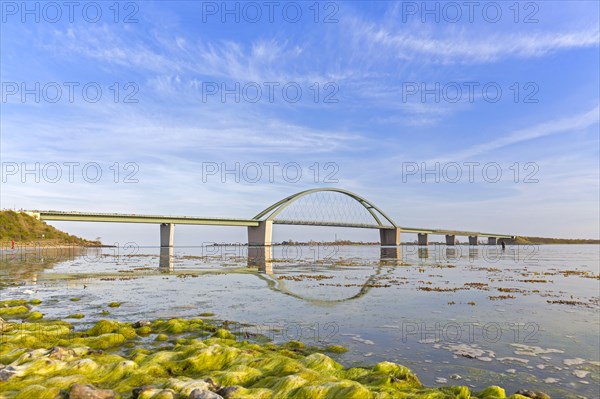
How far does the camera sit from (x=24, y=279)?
2822 centimetres

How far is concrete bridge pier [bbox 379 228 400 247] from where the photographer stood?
16550 centimetres

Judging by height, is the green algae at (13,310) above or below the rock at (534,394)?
below

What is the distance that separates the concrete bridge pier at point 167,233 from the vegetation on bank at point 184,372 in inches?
4212

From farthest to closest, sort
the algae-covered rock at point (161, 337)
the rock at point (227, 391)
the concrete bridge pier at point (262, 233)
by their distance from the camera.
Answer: the concrete bridge pier at point (262, 233) < the algae-covered rock at point (161, 337) < the rock at point (227, 391)

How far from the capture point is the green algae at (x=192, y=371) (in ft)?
23.8

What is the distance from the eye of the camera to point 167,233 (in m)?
115

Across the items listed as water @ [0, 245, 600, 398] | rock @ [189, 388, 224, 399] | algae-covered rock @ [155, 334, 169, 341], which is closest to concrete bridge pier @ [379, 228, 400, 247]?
water @ [0, 245, 600, 398]

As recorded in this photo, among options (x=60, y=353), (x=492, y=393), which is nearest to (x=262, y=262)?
(x=60, y=353)

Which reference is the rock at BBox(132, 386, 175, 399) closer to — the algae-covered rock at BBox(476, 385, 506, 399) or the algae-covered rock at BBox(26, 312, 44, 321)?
the algae-covered rock at BBox(476, 385, 506, 399)

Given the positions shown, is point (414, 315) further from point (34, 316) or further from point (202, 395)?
point (34, 316)

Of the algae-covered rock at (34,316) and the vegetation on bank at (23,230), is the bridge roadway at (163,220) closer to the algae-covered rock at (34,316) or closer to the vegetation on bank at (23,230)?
the vegetation on bank at (23,230)

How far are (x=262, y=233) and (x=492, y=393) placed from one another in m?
119

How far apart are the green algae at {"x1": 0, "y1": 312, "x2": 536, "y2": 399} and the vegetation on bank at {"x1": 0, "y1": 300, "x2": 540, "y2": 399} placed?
0.06ft

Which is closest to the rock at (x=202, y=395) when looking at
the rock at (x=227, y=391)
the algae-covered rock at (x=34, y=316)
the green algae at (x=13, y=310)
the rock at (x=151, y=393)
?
the rock at (x=227, y=391)
